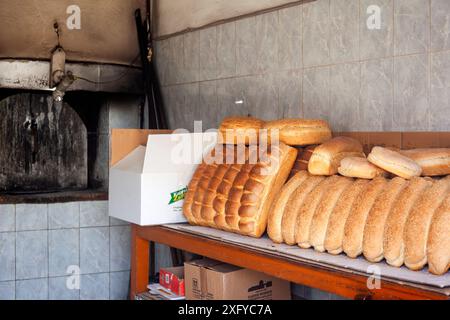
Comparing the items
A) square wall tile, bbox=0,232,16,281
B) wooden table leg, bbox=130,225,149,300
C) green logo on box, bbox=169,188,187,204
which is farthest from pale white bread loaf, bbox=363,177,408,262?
square wall tile, bbox=0,232,16,281

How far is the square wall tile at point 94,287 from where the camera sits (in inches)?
167

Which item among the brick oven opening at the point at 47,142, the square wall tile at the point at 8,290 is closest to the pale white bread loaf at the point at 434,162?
the square wall tile at the point at 8,290

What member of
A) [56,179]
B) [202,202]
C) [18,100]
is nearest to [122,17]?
[18,100]

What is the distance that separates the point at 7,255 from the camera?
3986mm

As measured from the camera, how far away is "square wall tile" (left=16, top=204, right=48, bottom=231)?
4.02m

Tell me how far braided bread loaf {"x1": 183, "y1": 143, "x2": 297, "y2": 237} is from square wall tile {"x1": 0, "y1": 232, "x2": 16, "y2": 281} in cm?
194

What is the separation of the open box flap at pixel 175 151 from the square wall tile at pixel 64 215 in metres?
1.75

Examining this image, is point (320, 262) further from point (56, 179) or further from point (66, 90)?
point (56, 179)

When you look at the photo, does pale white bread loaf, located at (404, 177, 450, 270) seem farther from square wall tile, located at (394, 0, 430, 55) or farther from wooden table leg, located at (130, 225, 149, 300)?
wooden table leg, located at (130, 225, 149, 300)

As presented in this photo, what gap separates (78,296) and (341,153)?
2757 mm

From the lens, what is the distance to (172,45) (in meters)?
4.33

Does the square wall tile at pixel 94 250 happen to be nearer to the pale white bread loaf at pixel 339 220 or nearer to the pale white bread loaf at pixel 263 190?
the pale white bread loaf at pixel 263 190

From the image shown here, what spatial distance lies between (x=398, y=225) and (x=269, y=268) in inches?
19.2

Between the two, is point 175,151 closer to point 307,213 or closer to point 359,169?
point 307,213
